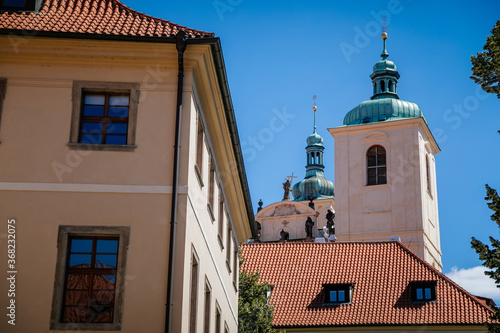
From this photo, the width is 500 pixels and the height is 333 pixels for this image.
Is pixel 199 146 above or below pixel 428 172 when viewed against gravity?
below

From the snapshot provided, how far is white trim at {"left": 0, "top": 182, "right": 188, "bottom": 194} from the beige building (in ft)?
0.05

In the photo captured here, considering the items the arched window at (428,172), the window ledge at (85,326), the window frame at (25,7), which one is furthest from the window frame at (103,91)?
the arched window at (428,172)

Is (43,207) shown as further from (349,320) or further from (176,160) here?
(349,320)

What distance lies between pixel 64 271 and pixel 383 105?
4606cm

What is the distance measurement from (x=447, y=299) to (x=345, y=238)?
2147 cm

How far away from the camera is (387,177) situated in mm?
56250

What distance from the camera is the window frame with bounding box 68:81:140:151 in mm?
15352

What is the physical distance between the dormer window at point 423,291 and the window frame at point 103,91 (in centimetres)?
2080

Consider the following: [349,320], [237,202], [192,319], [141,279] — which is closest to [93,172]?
[141,279]

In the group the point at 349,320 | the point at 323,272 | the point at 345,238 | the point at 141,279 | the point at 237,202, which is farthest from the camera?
the point at 345,238

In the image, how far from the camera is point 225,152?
67.6 feet

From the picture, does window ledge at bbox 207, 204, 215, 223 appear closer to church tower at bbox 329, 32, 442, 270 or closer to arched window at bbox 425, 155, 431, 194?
church tower at bbox 329, 32, 442, 270

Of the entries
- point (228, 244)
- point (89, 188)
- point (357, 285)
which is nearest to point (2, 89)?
point (89, 188)

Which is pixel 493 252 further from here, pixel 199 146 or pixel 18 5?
pixel 18 5
